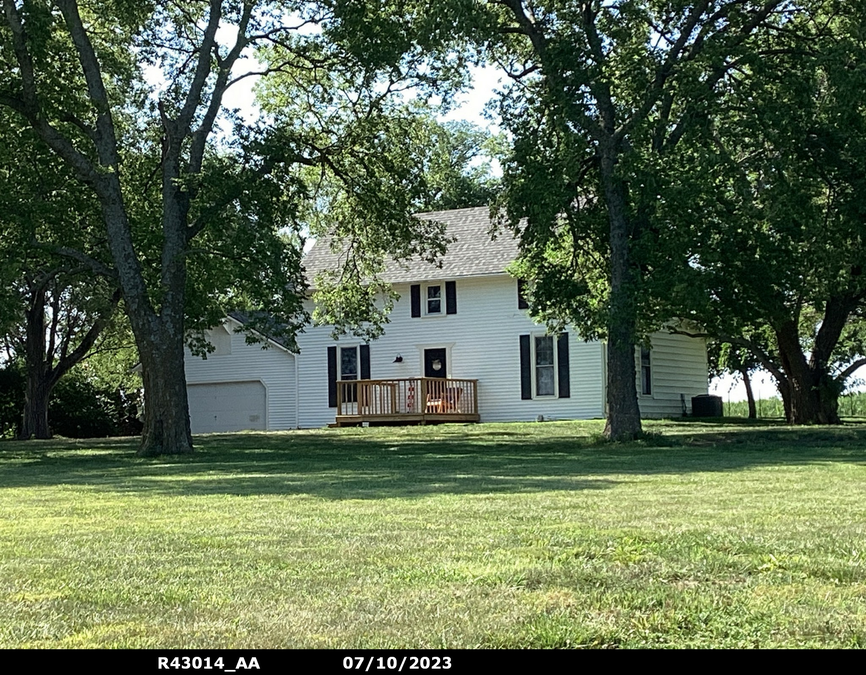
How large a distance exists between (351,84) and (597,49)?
18.9 feet

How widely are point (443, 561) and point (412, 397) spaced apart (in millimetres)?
29119

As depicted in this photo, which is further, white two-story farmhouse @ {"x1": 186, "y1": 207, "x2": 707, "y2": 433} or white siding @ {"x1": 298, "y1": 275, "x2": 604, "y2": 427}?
white two-story farmhouse @ {"x1": 186, "y1": 207, "x2": 707, "y2": 433}

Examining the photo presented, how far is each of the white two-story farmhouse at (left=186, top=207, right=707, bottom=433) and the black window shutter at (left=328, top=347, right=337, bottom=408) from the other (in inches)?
1.3

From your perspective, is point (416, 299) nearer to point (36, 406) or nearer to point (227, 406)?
point (227, 406)

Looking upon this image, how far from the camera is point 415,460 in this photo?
18.3 m

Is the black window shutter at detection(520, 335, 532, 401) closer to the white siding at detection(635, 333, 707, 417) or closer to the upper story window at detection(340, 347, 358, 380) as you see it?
the white siding at detection(635, 333, 707, 417)

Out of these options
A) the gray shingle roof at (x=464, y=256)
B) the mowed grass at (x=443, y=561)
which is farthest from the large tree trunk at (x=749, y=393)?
the mowed grass at (x=443, y=561)

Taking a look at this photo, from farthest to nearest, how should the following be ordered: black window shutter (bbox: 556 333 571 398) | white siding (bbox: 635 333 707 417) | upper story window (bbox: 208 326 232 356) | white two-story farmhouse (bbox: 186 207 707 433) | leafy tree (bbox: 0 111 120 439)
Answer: upper story window (bbox: 208 326 232 356) → white siding (bbox: 635 333 707 417) → white two-story farmhouse (bbox: 186 207 707 433) → black window shutter (bbox: 556 333 571 398) → leafy tree (bbox: 0 111 120 439)

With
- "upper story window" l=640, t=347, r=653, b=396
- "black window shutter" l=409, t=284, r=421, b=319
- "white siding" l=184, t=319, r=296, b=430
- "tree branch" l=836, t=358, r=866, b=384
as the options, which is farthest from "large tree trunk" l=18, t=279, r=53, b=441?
"tree branch" l=836, t=358, r=866, b=384

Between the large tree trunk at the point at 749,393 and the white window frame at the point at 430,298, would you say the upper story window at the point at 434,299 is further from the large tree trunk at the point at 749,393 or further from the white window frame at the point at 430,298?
the large tree trunk at the point at 749,393

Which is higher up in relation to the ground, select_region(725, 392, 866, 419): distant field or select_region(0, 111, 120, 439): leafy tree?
select_region(0, 111, 120, 439): leafy tree

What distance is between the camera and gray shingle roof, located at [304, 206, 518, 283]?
36594 millimetres

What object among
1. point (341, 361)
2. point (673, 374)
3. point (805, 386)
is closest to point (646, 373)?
point (673, 374)

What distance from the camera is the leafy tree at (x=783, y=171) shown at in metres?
20.3
